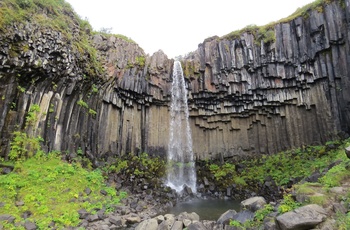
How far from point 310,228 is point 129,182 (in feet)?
41.2

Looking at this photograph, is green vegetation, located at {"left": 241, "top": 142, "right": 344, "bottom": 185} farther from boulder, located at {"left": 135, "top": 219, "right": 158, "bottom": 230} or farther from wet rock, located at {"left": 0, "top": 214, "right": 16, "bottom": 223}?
wet rock, located at {"left": 0, "top": 214, "right": 16, "bottom": 223}

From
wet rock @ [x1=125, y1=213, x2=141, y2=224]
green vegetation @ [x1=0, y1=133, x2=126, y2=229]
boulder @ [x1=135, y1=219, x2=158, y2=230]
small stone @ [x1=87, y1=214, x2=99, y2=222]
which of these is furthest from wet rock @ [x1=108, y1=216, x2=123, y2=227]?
boulder @ [x1=135, y1=219, x2=158, y2=230]

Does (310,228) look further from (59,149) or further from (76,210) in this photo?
(59,149)

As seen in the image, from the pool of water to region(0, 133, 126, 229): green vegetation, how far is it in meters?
3.61

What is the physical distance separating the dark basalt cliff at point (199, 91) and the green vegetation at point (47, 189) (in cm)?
109

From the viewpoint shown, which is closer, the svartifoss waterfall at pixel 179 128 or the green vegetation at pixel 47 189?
the green vegetation at pixel 47 189

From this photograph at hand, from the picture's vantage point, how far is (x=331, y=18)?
57.4ft

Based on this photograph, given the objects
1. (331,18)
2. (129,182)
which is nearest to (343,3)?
(331,18)

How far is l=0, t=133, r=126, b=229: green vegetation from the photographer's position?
30.1 ft

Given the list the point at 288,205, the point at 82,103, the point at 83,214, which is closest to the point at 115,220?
the point at 83,214

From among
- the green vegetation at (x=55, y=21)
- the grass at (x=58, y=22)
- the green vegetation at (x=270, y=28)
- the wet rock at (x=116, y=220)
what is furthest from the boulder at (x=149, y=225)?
the green vegetation at (x=270, y=28)

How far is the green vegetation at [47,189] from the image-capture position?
9172 mm

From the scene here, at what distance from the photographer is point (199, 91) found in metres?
21.7

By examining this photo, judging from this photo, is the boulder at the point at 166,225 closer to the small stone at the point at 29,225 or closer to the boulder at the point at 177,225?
the boulder at the point at 177,225
